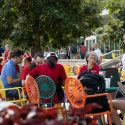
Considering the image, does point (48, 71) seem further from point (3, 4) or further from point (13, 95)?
point (3, 4)

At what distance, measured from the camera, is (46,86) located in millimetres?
7898

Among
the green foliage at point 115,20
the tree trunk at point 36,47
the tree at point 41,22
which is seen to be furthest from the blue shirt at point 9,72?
the green foliage at point 115,20

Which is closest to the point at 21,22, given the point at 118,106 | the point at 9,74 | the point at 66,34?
the point at 66,34

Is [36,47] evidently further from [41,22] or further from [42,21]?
[42,21]

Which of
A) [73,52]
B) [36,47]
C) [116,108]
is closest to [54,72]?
[116,108]

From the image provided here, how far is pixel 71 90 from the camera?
6.73 metres

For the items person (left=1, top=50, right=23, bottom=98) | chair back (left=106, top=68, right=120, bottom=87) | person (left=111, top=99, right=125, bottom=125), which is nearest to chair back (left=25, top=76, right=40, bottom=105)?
person (left=111, top=99, right=125, bottom=125)

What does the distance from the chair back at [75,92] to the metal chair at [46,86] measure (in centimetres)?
111

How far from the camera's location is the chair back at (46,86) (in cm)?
788

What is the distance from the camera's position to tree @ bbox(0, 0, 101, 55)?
803 inches

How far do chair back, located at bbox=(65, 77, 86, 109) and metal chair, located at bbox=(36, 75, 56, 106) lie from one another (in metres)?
1.11

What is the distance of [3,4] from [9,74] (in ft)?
42.2

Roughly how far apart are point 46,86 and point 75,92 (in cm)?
135

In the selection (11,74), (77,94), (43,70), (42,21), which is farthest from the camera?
(42,21)
